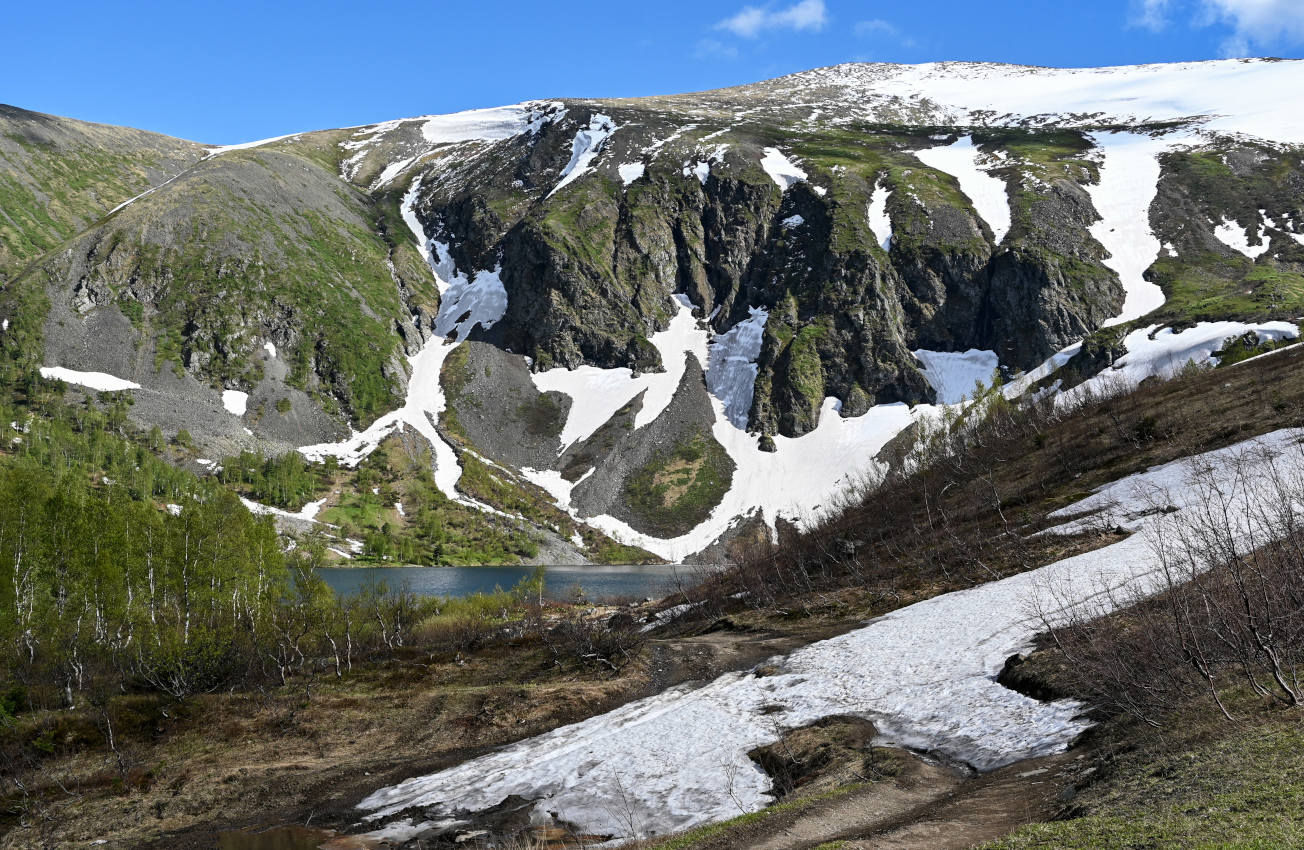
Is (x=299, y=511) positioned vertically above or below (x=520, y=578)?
above

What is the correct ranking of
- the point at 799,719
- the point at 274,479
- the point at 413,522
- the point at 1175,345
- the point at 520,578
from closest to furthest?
the point at 799,719 < the point at 520,578 < the point at 1175,345 < the point at 274,479 < the point at 413,522

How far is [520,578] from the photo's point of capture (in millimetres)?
118125

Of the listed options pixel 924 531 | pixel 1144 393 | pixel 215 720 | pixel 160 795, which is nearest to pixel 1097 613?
pixel 924 531

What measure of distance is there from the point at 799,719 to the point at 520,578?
96.8 m

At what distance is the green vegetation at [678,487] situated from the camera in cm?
18025

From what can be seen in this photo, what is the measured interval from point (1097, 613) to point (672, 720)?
49.7ft

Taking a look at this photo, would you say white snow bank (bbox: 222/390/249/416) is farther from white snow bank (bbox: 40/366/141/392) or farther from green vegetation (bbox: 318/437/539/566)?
green vegetation (bbox: 318/437/539/566)

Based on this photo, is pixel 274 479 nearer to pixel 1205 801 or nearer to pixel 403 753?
pixel 403 753

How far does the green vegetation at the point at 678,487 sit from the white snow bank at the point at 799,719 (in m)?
144

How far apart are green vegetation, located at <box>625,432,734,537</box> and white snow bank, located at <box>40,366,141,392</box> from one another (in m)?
123

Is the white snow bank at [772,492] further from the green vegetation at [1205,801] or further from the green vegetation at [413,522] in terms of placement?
the green vegetation at [1205,801]

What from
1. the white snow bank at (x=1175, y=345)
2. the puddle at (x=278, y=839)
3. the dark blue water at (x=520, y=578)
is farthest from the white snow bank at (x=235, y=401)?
the puddle at (x=278, y=839)

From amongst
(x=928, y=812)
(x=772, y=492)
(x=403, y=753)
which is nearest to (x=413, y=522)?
(x=772, y=492)

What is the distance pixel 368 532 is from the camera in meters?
162
